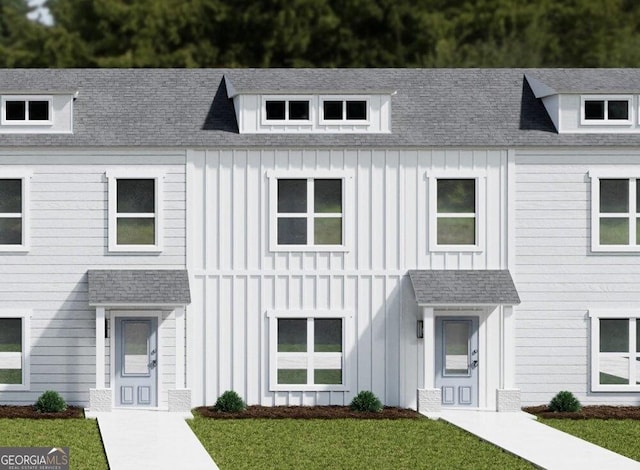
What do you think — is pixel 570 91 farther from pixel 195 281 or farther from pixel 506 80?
pixel 195 281

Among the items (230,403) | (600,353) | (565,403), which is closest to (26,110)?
(230,403)

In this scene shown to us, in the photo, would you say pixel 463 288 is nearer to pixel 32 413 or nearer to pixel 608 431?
pixel 608 431

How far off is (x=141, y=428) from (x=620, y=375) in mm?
11799

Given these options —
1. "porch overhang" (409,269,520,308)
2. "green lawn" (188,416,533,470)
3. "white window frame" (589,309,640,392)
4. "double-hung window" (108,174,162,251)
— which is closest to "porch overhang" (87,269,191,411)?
"double-hung window" (108,174,162,251)

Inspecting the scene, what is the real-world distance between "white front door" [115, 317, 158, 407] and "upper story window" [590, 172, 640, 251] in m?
10.8

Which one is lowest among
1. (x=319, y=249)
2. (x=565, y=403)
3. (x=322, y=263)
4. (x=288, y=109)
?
(x=565, y=403)

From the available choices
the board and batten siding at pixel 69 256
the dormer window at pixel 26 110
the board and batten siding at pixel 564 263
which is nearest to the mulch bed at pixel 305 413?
the board and batten siding at pixel 69 256

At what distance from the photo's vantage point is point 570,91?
123 ft

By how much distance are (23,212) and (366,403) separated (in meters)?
9.15

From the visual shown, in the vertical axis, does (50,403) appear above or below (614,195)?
below

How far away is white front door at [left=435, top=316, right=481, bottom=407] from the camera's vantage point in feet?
121

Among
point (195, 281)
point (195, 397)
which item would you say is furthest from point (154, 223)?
point (195, 397)

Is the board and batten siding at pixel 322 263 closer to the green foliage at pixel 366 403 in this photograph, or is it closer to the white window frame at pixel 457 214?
the white window frame at pixel 457 214

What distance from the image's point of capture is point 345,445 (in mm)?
30312
